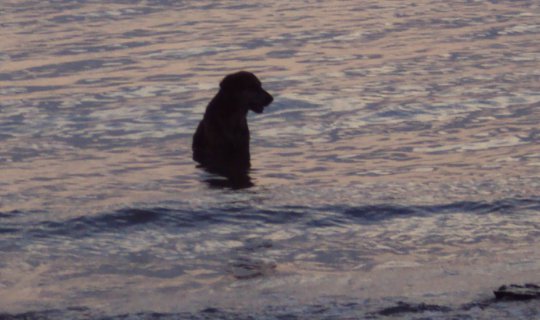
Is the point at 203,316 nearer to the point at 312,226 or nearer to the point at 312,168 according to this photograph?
the point at 312,226

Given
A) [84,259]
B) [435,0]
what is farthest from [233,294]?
[435,0]

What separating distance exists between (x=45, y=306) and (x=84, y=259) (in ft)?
4.79

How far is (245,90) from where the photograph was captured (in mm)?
13266

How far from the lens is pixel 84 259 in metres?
8.59

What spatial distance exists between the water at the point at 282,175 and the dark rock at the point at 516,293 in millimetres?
93

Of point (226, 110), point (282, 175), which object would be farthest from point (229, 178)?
point (226, 110)

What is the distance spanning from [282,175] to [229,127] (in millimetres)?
1430

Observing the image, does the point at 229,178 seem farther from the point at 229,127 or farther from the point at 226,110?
the point at 226,110

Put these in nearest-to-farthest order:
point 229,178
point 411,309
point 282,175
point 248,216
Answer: point 411,309
point 248,216
point 282,175
point 229,178

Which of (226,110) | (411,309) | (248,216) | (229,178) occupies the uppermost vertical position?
(411,309)

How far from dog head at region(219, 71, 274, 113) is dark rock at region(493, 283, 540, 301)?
6.68 m

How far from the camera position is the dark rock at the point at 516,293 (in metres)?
6.67

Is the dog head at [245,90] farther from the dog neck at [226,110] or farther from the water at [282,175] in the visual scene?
the water at [282,175]

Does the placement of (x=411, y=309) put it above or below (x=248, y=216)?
above
